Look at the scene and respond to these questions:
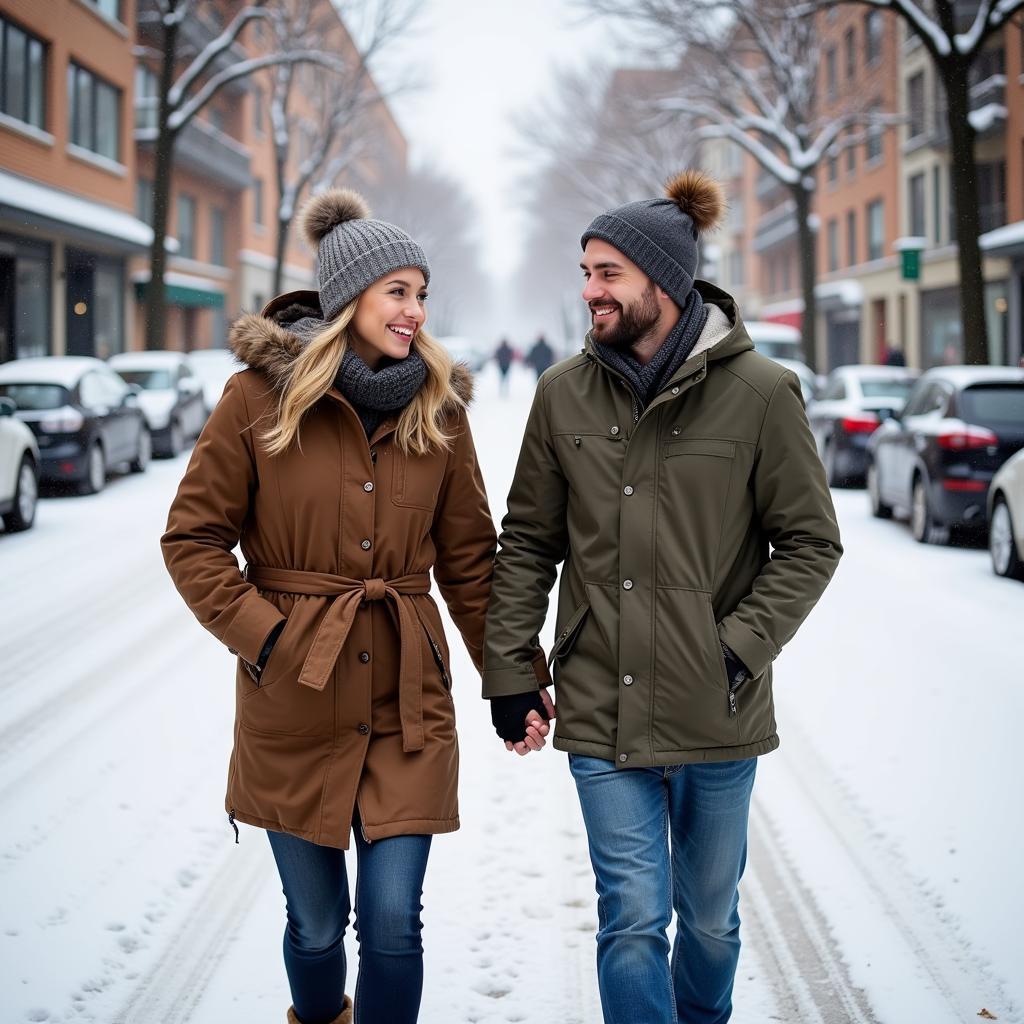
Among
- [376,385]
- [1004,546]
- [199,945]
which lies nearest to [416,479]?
[376,385]

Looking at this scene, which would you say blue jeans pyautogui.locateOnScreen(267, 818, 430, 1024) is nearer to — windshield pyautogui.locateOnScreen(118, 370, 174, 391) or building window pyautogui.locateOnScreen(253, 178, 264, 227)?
windshield pyautogui.locateOnScreen(118, 370, 174, 391)

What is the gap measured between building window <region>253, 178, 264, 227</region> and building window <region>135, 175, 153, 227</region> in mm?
10925

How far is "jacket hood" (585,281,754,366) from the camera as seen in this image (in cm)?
313

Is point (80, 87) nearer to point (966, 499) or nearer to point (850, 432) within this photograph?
point (850, 432)

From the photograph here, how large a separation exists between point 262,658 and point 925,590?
7.61 metres

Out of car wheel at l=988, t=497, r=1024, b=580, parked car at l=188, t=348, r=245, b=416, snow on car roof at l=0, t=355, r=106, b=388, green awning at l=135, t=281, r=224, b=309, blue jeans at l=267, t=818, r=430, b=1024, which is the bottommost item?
green awning at l=135, t=281, r=224, b=309

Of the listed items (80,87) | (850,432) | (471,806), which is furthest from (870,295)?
(471,806)

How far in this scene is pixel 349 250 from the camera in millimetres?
3281

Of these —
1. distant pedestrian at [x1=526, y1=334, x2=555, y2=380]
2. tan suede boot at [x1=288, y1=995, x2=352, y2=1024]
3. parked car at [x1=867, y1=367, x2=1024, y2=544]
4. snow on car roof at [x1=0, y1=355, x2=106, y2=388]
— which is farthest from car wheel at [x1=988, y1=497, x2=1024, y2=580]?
distant pedestrian at [x1=526, y1=334, x2=555, y2=380]

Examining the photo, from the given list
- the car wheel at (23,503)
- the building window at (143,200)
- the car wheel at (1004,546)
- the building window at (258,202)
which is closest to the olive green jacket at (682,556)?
the car wheel at (1004,546)

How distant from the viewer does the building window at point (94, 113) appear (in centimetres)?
2952

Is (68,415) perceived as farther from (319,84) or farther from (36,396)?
(319,84)

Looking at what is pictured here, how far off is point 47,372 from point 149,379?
5128 mm

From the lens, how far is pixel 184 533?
10.1 ft
